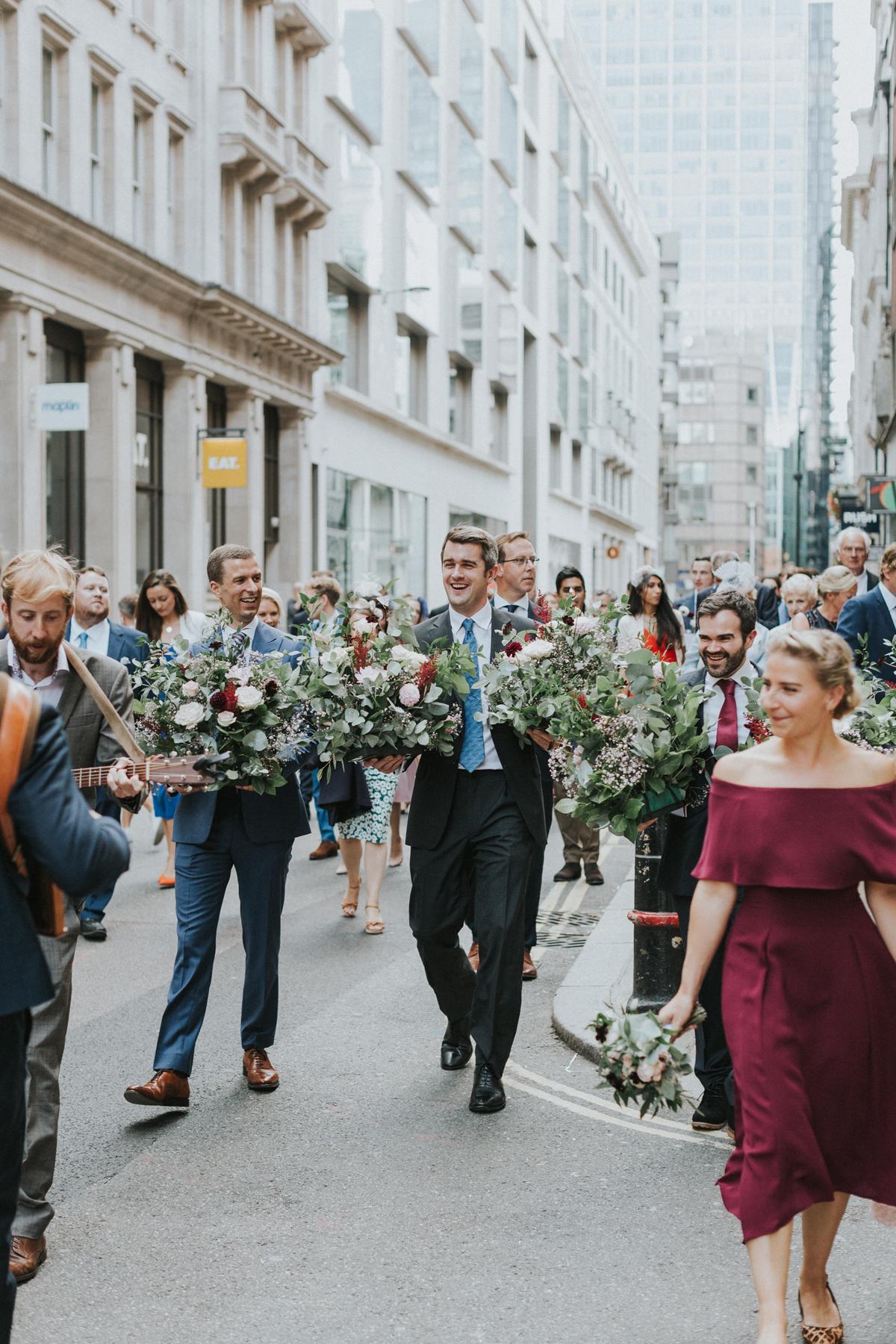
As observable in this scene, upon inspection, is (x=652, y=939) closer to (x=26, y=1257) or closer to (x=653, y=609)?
(x=26, y=1257)

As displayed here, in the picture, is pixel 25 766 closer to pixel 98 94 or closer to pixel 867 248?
pixel 98 94

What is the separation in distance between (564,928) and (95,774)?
16.8ft

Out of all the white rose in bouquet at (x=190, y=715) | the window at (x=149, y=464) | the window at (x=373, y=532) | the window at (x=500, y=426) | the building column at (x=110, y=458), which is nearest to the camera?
the white rose in bouquet at (x=190, y=715)

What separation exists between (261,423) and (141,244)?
527 cm

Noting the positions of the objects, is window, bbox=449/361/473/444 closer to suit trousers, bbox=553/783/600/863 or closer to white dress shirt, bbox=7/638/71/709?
suit trousers, bbox=553/783/600/863

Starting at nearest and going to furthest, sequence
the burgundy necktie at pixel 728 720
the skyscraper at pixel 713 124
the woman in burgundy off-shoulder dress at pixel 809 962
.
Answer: the woman in burgundy off-shoulder dress at pixel 809 962, the burgundy necktie at pixel 728 720, the skyscraper at pixel 713 124

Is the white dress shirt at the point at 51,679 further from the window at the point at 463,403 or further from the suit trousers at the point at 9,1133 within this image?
the window at the point at 463,403

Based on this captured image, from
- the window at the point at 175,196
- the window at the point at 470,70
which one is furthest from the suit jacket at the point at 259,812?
the window at the point at 470,70

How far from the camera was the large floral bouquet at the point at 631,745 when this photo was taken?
5355 millimetres

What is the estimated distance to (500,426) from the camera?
160ft

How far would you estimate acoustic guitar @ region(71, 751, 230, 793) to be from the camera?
464cm

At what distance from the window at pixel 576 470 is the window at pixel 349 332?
29103mm

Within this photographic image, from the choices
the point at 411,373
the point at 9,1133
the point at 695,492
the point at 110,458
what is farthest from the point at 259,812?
the point at 695,492

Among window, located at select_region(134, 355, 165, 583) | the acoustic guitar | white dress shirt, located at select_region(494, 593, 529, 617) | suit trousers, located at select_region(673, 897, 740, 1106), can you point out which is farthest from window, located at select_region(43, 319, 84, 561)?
suit trousers, located at select_region(673, 897, 740, 1106)
